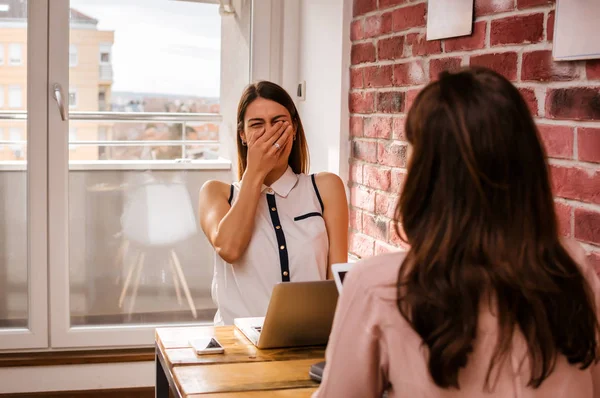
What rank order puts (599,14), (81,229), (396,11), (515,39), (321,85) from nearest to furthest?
(599,14) → (515,39) → (396,11) → (321,85) → (81,229)

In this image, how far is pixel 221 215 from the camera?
2316 mm

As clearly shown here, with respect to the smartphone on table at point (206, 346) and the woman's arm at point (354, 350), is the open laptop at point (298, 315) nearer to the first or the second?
the smartphone on table at point (206, 346)

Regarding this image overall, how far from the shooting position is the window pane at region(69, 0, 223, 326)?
3.21 metres

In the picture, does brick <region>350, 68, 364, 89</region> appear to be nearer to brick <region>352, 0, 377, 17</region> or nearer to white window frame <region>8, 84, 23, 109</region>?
brick <region>352, 0, 377, 17</region>

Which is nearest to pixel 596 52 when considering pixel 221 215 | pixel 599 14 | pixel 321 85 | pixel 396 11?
pixel 599 14

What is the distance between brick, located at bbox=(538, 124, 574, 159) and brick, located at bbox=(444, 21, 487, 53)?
349mm

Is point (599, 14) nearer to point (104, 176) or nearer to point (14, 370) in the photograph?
point (104, 176)

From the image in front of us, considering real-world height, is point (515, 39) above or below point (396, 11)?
below

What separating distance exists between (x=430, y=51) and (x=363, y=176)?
24.2 inches

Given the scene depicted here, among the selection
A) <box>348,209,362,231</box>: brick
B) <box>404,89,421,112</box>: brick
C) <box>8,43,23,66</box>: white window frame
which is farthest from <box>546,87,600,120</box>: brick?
<box>8,43,23,66</box>: white window frame

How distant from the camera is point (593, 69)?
5.13ft

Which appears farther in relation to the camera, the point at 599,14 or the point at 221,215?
the point at 221,215

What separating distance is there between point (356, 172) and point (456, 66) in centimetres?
78

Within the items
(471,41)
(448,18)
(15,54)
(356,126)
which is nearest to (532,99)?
(471,41)
